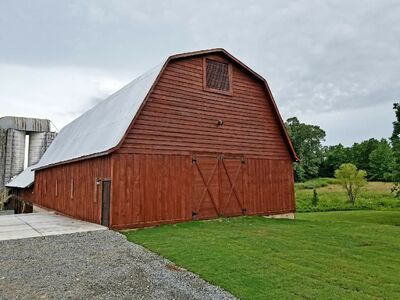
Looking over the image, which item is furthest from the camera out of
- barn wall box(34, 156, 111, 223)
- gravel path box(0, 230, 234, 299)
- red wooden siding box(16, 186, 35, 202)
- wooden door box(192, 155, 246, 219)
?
red wooden siding box(16, 186, 35, 202)

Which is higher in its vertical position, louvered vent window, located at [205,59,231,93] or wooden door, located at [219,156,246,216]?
louvered vent window, located at [205,59,231,93]

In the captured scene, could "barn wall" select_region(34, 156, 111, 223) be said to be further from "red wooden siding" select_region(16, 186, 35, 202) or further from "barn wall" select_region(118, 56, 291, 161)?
"red wooden siding" select_region(16, 186, 35, 202)

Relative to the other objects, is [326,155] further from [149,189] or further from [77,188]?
[149,189]

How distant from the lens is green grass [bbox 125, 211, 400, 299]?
425cm

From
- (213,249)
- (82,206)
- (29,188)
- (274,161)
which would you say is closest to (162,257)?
(213,249)

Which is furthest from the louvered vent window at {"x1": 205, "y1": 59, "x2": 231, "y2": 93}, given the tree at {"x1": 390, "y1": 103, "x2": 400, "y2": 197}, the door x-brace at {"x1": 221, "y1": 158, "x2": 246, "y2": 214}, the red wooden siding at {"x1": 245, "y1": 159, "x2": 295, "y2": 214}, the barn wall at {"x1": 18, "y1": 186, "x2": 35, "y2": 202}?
the barn wall at {"x1": 18, "y1": 186, "x2": 35, "y2": 202}

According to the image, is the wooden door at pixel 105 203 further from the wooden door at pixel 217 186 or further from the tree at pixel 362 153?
the tree at pixel 362 153

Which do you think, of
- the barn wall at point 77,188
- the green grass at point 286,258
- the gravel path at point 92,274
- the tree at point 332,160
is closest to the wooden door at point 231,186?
the green grass at point 286,258

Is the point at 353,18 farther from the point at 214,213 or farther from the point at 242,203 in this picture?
the point at 214,213

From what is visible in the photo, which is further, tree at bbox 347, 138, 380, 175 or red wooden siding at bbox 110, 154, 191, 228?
tree at bbox 347, 138, 380, 175

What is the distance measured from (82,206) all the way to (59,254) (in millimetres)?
5474

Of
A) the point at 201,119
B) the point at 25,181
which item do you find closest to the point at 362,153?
the point at 201,119

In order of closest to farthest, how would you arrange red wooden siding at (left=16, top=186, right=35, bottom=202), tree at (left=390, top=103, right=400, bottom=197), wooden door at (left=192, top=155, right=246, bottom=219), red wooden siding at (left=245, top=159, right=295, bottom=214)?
wooden door at (left=192, top=155, right=246, bottom=219)
red wooden siding at (left=245, top=159, right=295, bottom=214)
tree at (left=390, top=103, right=400, bottom=197)
red wooden siding at (left=16, top=186, right=35, bottom=202)

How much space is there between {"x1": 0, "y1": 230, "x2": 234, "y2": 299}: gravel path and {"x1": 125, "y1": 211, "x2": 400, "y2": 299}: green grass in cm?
41
